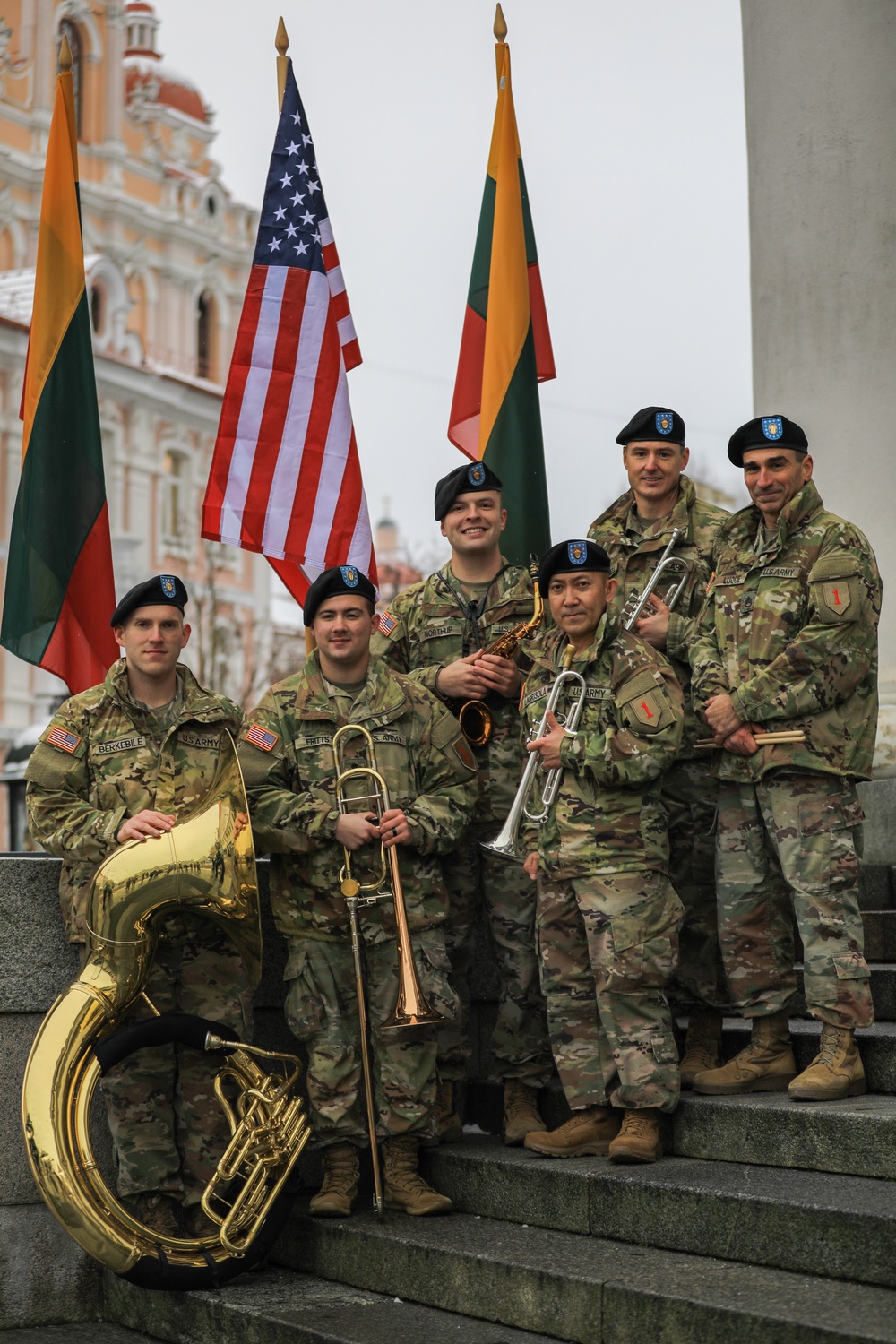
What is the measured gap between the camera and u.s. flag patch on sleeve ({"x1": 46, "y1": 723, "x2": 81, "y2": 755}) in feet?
20.9

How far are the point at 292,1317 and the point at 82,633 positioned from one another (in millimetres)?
3721

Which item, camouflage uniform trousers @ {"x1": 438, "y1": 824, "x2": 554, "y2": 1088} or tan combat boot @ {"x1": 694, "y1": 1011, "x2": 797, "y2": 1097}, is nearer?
tan combat boot @ {"x1": 694, "y1": 1011, "x2": 797, "y2": 1097}

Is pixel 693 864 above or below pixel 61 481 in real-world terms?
below

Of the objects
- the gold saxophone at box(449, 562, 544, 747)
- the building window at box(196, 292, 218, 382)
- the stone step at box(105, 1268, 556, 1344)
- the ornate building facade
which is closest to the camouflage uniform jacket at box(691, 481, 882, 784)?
the gold saxophone at box(449, 562, 544, 747)

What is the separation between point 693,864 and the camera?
21.4ft

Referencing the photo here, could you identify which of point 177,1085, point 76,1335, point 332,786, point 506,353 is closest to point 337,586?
point 332,786

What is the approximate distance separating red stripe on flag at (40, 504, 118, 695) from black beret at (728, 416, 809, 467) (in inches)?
133

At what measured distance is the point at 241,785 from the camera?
6.02m

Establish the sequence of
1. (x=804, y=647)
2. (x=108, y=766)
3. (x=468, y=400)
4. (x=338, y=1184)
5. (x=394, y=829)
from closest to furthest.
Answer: (x=804, y=647) → (x=394, y=829) → (x=338, y=1184) → (x=108, y=766) → (x=468, y=400)

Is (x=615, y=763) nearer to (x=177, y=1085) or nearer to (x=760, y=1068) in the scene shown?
(x=760, y=1068)

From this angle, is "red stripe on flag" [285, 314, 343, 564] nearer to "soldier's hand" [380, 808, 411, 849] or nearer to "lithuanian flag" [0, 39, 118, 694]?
"lithuanian flag" [0, 39, 118, 694]

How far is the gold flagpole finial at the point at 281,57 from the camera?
331 inches

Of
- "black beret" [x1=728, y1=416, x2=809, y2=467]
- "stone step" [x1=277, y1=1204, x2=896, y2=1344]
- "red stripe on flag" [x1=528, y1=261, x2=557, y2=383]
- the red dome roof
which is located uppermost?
the red dome roof

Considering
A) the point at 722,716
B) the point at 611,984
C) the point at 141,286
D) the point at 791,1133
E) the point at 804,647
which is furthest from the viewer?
the point at 141,286
